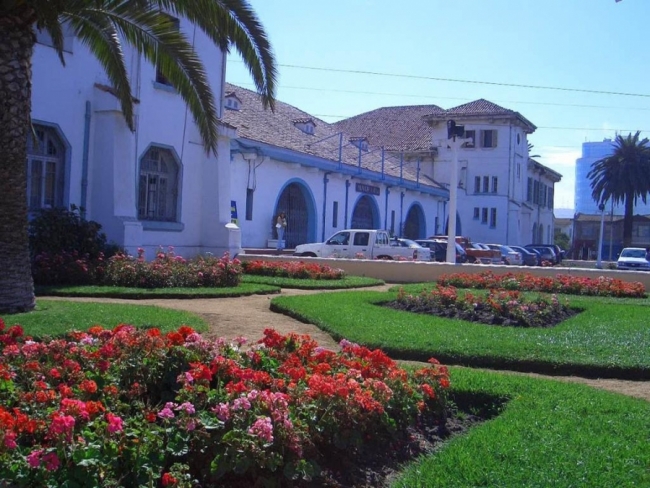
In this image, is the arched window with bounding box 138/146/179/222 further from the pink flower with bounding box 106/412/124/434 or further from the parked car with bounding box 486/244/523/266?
the parked car with bounding box 486/244/523/266

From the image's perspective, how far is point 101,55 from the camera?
43.2ft

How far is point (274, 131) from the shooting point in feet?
108

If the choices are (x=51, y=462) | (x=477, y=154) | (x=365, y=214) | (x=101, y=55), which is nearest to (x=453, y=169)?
(x=101, y=55)

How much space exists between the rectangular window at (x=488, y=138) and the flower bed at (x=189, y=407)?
5093 centimetres

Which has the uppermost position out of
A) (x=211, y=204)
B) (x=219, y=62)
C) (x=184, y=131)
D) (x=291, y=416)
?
(x=219, y=62)

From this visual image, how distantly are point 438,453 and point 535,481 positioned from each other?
2.59 feet

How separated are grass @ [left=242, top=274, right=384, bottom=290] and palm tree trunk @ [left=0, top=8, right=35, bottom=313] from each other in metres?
7.97

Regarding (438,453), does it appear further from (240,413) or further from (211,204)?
(211,204)

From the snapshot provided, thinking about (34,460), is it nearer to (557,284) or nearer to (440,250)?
(557,284)

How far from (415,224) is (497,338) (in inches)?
1505

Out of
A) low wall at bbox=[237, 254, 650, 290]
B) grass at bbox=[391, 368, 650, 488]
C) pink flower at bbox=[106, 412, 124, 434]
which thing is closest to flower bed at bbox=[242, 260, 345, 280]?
low wall at bbox=[237, 254, 650, 290]

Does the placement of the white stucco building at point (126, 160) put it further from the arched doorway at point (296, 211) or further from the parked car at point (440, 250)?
the parked car at point (440, 250)

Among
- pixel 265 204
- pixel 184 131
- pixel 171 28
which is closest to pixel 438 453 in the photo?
pixel 171 28

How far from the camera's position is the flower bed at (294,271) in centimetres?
1947
